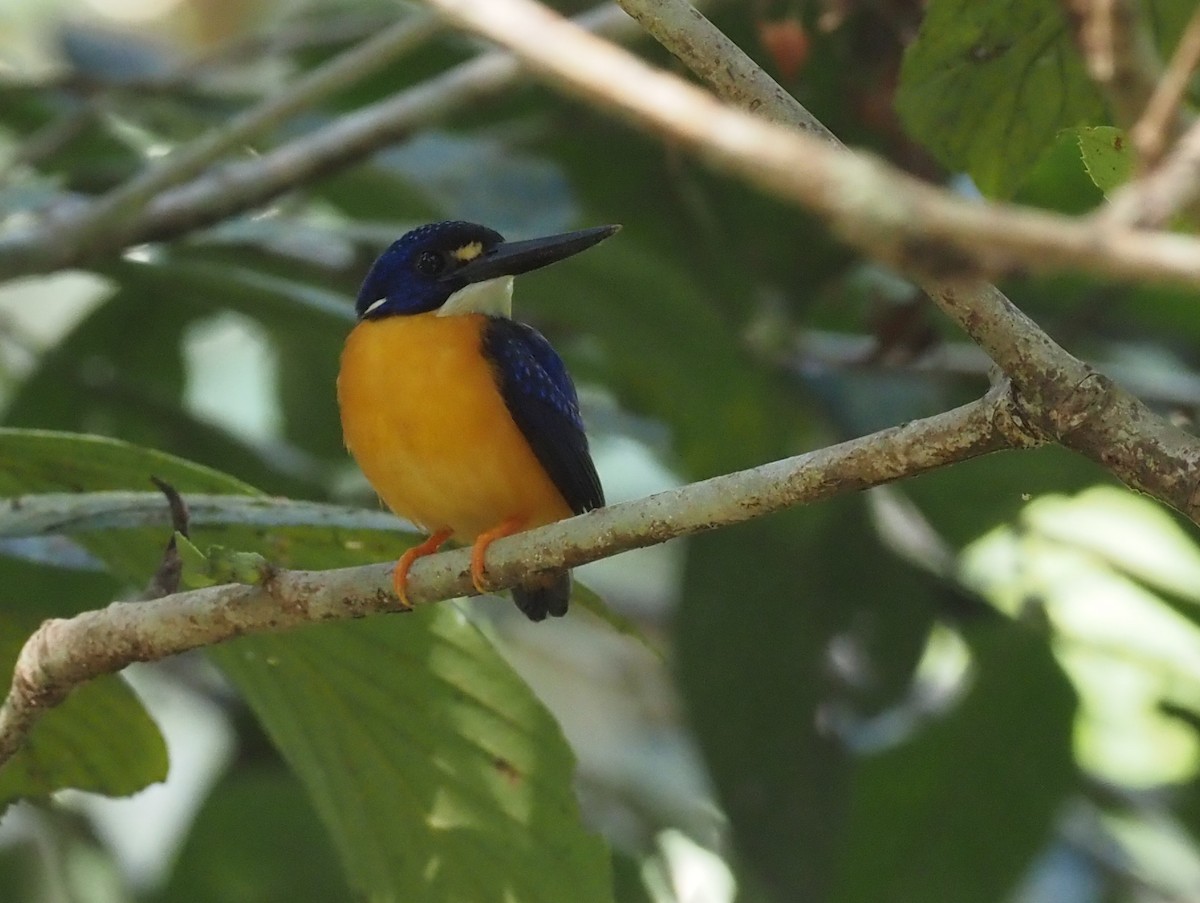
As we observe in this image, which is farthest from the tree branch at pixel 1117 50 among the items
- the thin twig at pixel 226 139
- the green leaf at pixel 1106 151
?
the thin twig at pixel 226 139

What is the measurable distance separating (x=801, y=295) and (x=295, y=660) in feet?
7.73

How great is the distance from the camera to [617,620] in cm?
249

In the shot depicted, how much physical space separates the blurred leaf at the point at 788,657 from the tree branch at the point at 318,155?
1365 mm

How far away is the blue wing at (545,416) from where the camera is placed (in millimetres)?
3170

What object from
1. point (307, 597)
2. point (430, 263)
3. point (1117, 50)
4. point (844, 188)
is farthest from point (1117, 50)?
point (430, 263)

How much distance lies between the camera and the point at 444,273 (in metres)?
3.54

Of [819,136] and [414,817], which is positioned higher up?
[819,136]

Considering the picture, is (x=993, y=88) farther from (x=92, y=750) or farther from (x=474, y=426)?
(x=92, y=750)

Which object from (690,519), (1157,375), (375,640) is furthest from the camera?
(1157,375)

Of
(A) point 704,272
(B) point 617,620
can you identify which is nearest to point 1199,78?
(B) point 617,620

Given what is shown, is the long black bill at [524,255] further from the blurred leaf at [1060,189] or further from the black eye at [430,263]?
the blurred leaf at [1060,189]

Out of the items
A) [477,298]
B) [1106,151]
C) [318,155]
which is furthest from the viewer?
[318,155]

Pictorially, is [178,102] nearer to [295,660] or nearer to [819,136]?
[295,660]

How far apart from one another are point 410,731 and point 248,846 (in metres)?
1.92
